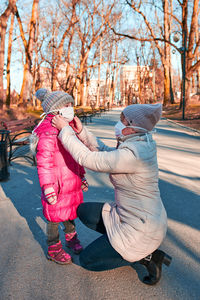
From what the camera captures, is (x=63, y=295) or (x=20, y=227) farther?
(x=20, y=227)

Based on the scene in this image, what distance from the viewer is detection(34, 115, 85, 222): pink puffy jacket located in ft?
8.52

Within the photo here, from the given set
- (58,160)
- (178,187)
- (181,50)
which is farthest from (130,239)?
(181,50)

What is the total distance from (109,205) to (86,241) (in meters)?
0.92

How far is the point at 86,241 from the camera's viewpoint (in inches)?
132

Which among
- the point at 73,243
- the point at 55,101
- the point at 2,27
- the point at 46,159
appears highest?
the point at 2,27

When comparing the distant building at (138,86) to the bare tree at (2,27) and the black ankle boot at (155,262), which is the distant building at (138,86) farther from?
the black ankle boot at (155,262)

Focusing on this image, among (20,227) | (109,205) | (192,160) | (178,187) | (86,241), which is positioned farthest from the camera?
(192,160)

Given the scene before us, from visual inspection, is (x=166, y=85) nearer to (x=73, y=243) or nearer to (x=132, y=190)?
(x=73, y=243)

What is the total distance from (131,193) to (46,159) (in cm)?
77

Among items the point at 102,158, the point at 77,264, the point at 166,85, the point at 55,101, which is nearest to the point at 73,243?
the point at 77,264

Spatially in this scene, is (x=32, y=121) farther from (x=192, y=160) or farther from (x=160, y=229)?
(x=160, y=229)

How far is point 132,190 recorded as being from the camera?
2.38 meters

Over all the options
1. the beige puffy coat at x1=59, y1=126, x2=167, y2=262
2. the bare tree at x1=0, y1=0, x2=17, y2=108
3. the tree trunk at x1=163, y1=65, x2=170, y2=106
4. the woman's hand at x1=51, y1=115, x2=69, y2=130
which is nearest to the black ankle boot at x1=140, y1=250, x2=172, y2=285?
the beige puffy coat at x1=59, y1=126, x2=167, y2=262

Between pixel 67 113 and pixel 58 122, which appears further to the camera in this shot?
pixel 67 113
